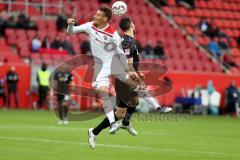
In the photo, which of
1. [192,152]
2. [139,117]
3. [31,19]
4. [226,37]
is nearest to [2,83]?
[31,19]

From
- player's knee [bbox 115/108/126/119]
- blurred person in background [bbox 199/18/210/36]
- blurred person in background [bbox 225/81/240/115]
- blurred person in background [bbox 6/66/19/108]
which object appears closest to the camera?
player's knee [bbox 115/108/126/119]

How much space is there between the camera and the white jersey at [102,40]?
532 inches

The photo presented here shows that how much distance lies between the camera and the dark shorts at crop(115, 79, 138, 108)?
14.8 meters

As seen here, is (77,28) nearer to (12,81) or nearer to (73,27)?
(73,27)

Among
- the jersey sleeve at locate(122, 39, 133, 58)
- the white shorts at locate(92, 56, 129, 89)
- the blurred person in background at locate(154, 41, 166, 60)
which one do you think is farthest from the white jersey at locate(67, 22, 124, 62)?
the blurred person in background at locate(154, 41, 166, 60)

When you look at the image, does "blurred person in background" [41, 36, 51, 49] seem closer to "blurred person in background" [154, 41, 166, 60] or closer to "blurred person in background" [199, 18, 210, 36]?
"blurred person in background" [154, 41, 166, 60]

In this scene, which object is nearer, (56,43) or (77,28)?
(77,28)

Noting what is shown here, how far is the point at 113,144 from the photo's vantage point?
49.3 ft

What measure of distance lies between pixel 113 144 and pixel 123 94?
108 centimetres

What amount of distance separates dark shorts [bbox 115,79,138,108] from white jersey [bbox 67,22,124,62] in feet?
4.24

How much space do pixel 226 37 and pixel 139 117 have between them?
41.4 feet

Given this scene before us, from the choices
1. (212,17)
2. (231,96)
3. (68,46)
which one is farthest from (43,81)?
(212,17)

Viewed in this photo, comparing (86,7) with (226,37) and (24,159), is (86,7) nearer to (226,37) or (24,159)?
(226,37)

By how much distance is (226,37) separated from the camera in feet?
125
